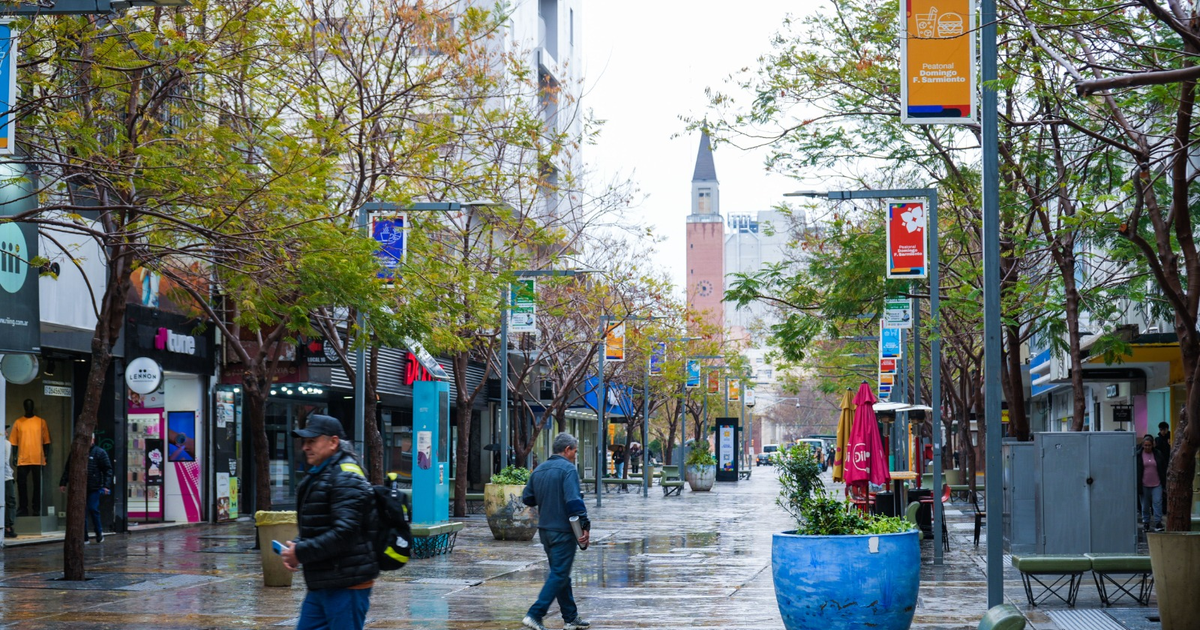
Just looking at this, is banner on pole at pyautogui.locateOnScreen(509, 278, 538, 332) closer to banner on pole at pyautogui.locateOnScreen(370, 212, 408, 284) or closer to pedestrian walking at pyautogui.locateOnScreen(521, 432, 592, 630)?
banner on pole at pyautogui.locateOnScreen(370, 212, 408, 284)

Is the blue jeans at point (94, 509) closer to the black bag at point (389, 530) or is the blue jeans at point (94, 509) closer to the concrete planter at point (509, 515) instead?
the concrete planter at point (509, 515)

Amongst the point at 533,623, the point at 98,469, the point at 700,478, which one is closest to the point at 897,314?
the point at 98,469

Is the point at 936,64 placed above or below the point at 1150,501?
above

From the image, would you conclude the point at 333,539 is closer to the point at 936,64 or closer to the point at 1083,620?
the point at 936,64

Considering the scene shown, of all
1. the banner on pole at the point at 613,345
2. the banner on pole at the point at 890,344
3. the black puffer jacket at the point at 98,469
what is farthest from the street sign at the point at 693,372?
the black puffer jacket at the point at 98,469

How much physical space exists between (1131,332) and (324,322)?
14.3 m

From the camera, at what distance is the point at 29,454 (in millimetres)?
22469

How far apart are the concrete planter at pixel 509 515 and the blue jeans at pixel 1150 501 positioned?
41.7 ft

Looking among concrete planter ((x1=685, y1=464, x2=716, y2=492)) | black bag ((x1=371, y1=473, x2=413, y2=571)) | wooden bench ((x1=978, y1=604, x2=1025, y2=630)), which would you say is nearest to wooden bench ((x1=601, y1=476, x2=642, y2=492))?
concrete planter ((x1=685, y1=464, x2=716, y2=492))

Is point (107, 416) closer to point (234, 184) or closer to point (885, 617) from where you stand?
point (234, 184)

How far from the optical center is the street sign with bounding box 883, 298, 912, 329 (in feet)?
82.9

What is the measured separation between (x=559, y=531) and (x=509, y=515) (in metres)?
11.4

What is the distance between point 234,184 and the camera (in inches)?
571

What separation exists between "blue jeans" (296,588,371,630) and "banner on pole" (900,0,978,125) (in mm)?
6754
